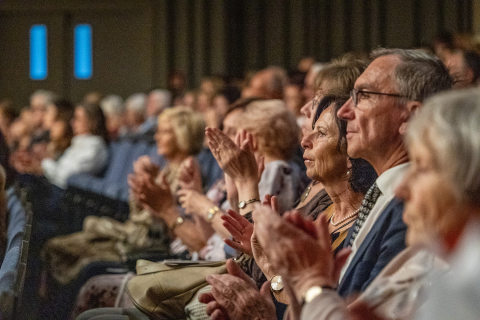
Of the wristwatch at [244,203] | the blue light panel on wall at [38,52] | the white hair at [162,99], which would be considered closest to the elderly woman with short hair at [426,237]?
the wristwatch at [244,203]

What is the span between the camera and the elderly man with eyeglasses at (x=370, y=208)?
3.76ft

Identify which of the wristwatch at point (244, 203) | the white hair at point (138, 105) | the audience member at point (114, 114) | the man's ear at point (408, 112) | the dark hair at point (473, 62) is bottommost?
the audience member at point (114, 114)

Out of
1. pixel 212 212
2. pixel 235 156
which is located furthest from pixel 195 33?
pixel 235 156

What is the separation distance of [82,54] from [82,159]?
20.3 feet

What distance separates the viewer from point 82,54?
10.8 meters

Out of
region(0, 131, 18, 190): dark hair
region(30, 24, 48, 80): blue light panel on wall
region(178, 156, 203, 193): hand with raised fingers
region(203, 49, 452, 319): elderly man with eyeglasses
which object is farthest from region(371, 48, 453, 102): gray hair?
region(30, 24, 48, 80): blue light panel on wall

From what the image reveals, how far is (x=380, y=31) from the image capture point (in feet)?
27.6

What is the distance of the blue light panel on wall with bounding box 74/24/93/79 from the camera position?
10695 millimetres

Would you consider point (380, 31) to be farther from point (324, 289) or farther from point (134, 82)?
point (324, 289)

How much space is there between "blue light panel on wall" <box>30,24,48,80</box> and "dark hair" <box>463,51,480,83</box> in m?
8.53

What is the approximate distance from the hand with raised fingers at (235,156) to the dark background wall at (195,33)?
20.4 ft

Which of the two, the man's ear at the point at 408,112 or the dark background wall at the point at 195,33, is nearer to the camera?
the man's ear at the point at 408,112

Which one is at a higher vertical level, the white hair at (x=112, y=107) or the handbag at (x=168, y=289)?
the handbag at (x=168, y=289)

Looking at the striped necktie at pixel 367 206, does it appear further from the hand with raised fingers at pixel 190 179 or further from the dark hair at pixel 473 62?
the dark hair at pixel 473 62
